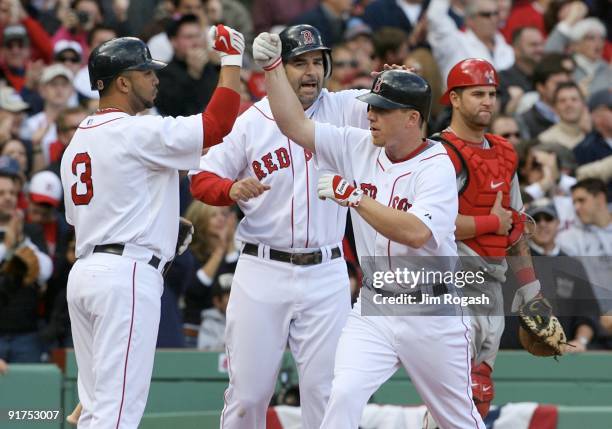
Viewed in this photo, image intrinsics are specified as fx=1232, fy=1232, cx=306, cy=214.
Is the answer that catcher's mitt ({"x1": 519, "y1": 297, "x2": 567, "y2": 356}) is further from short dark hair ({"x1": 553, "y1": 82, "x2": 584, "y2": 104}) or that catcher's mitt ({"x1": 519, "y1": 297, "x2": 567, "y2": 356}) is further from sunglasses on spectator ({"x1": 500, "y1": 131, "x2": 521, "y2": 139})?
short dark hair ({"x1": 553, "y1": 82, "x2": 584, "y2": 104})

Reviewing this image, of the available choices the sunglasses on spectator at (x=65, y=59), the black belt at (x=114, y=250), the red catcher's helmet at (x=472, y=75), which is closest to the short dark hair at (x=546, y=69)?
the sunglasses on spectator at (x=65, y=59)

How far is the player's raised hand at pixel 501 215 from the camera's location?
698cm

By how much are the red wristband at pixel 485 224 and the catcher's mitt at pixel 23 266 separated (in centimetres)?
362

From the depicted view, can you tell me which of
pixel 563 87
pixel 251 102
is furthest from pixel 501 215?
pixel 563 87

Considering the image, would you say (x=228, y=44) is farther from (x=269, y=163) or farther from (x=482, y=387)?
(x=482, y=387)

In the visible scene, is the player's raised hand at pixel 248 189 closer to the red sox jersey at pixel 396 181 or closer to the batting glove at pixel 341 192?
the red sox jersey at pixel 396 181

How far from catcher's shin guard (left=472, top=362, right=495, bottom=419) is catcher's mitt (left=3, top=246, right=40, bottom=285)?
3.50 metres

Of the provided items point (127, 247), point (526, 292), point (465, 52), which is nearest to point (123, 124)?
point (127, 247)

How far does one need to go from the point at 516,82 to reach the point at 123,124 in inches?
297

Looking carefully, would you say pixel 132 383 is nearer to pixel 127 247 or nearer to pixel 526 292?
pixel 127 247

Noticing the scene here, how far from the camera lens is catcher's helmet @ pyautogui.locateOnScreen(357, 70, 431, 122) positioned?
6129 mm

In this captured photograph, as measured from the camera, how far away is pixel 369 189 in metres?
6.25

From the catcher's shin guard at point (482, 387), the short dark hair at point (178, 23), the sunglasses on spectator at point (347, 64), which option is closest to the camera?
the catcher's shin guard at point (482, 387)

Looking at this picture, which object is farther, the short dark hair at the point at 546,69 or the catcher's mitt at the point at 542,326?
the short dark hair at the point at 546,69
